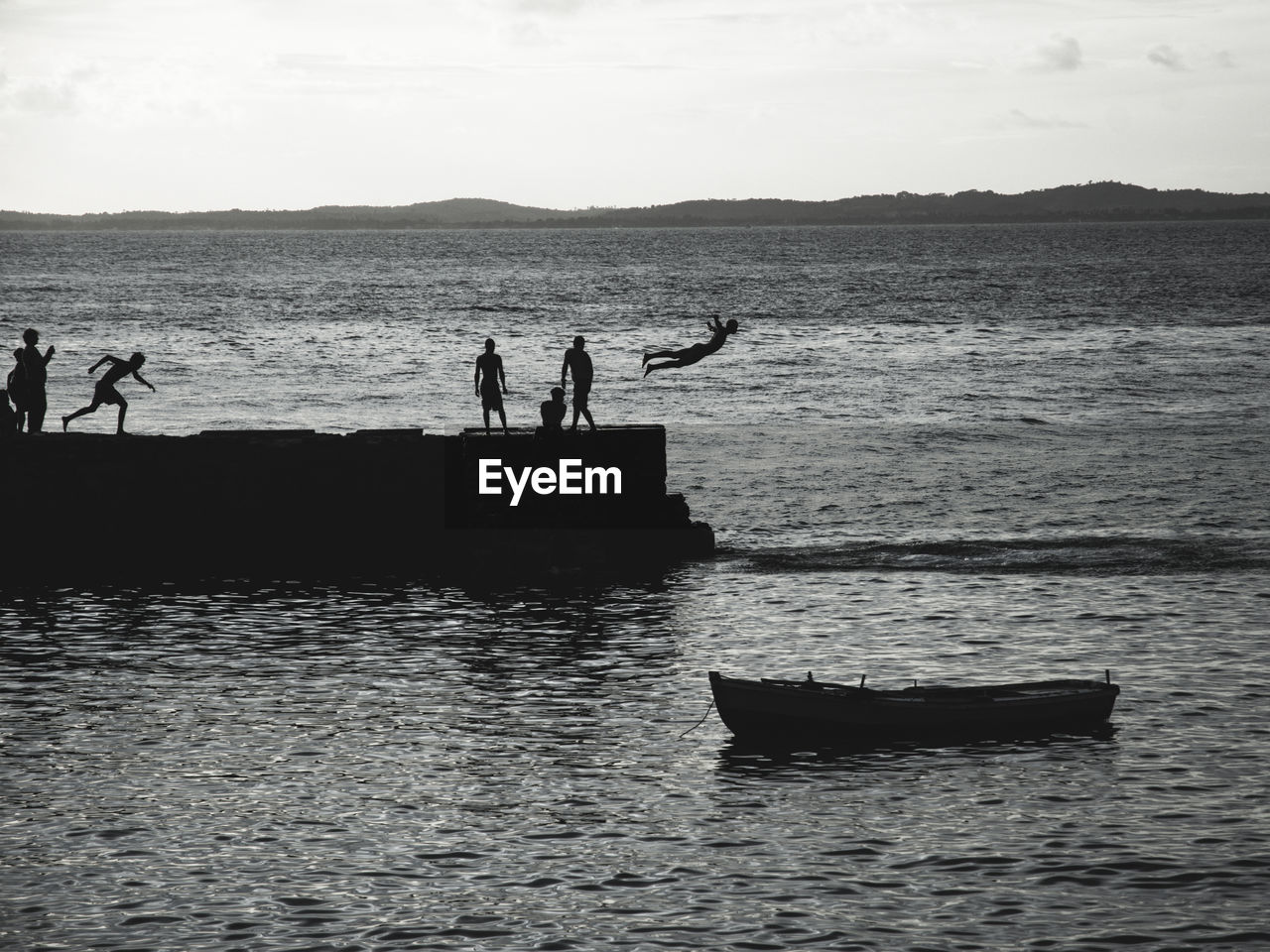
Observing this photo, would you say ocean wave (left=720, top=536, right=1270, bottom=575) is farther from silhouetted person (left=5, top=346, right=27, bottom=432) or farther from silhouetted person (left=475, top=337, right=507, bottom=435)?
silhouetted person (left=5, top=346, right=27, bottom=432)

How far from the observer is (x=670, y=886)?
1423cm

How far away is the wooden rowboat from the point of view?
18.3 meters

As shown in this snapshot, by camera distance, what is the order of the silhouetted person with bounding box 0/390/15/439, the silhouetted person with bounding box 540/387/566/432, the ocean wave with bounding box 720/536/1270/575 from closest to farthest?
1. the ocean wave with bounding box 720/536/1270/575
2. the silhouetted person with bounding box 540/387/566/432
3. the silhouetted person with bounding box 0/390/15/439

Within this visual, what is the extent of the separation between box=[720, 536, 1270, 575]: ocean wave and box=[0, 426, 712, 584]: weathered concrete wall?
2.54 metres

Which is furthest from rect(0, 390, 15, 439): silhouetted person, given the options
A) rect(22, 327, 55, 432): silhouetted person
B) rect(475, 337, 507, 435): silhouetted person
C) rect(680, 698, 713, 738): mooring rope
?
rect(680, 698, 713, 738): mooring rope

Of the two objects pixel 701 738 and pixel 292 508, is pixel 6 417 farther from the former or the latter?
pixel 701 738

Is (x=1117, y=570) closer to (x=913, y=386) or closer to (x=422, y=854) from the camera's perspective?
(x=422, y=854)

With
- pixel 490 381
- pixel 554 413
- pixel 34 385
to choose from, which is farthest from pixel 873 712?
pixel 34 385

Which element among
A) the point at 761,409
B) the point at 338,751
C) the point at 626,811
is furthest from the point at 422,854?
the point at 761,409

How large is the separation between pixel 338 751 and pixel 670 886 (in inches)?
222

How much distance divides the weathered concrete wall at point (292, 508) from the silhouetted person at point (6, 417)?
2.24 ft

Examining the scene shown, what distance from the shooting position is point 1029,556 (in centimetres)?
3016

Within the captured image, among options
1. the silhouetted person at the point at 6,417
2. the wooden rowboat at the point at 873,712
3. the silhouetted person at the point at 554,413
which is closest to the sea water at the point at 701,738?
the wooden rowboat at the point at 873,712

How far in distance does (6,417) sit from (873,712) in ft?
66.8
